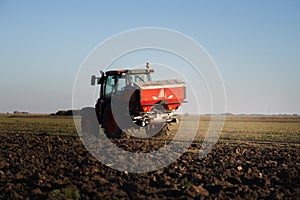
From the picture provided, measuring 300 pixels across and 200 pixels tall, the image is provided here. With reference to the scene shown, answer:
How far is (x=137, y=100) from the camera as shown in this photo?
13969mm

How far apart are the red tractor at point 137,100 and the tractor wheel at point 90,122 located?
86cm

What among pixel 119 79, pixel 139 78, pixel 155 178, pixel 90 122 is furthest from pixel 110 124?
pixel 155 178

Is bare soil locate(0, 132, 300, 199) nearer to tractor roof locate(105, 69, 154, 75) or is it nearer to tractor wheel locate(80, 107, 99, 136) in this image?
tractor roof locate(105, 69, 154, 75)

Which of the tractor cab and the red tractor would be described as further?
the tractor cab

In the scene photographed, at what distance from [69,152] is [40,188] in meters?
4.46

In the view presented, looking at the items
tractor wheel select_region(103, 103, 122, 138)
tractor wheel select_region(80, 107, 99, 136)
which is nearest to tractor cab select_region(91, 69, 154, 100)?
tractor wheel select_region(103, 103, 122, 138)

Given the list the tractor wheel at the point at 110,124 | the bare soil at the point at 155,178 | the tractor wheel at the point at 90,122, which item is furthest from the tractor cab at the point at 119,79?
the bare soil at the point at 155,178

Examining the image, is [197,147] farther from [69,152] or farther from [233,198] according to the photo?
[233,198]

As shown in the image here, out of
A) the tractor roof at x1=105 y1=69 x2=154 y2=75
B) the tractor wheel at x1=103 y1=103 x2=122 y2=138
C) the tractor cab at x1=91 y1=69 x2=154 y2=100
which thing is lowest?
the tractor wheel at x1=103 y1=103 x2=122 y2=138

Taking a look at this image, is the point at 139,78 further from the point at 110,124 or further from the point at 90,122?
the point at 90,122

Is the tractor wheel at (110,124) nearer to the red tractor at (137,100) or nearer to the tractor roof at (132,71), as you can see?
the red tractor at (137,100)

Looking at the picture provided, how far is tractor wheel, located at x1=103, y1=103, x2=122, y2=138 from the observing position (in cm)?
1509

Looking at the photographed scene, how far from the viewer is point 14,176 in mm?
8242

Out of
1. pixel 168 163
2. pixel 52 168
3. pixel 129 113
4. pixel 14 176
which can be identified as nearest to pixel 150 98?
pixel 129 113
